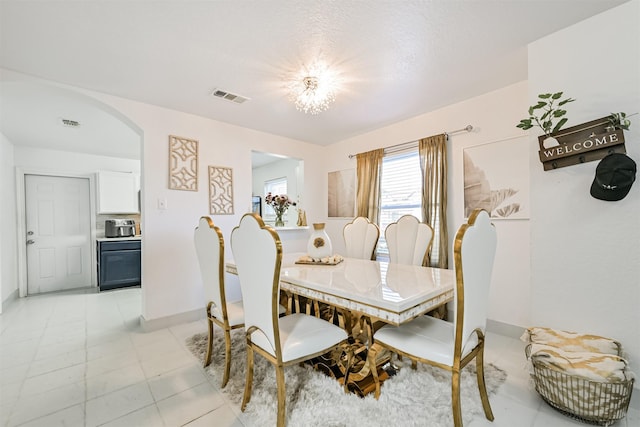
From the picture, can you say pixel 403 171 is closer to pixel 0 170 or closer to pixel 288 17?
pixel 288 17

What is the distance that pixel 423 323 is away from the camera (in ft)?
5.37

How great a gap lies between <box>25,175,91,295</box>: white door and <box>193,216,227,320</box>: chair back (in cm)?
428

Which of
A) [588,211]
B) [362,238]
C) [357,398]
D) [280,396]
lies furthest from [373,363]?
[588,211]

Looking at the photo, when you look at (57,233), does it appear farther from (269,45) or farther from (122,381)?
(269,45)

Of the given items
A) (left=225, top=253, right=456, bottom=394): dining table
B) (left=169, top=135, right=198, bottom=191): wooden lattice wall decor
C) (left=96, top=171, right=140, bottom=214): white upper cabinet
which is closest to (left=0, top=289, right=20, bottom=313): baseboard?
(left=96, top=171, right=140, bottom=214): white upper cabinet

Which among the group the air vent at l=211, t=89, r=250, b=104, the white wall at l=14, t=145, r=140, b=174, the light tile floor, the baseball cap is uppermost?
the air vent at l=211, t=89, r=250, b=104

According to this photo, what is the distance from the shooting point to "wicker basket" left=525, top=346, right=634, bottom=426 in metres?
1.34

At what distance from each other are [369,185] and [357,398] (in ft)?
8.49

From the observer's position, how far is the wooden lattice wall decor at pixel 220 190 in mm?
3230

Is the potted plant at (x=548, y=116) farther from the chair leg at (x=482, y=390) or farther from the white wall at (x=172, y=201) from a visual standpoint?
the white wall at (x=172, y=201)

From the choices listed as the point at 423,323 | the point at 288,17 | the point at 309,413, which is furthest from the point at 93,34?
the point at 423,323

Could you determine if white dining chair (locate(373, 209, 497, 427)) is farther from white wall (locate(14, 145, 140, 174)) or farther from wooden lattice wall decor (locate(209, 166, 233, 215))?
white wall (locate(14, 145, 140, 174))

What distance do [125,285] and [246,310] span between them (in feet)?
14.3

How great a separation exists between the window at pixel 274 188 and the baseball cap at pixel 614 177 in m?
4.87
